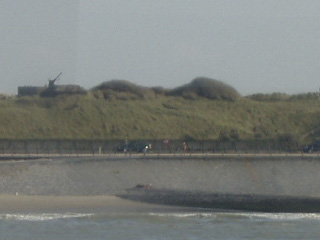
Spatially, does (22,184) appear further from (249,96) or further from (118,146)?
(249,96)

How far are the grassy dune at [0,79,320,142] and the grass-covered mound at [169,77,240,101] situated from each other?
0.30 feet

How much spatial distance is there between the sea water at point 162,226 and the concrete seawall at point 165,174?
18.7 ft

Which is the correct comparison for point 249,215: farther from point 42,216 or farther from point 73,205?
point 42,216

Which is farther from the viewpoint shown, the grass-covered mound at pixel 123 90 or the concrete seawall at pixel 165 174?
the grass-covered mound at pixel 123 90

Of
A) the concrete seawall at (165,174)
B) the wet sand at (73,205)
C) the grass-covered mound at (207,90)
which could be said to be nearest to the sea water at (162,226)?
the wet sand at (73,205)

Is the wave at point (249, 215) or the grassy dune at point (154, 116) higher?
the grassy dune at point (154, 116)

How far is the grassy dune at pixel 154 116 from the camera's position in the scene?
7069 centimetres

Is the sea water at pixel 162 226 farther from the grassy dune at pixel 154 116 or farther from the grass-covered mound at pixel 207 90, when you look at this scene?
the grass-covered mound at pixel 207 90

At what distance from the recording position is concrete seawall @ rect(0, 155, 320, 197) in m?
40.7

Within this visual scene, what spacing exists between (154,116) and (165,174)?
30954mm

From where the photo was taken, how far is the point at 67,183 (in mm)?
40906

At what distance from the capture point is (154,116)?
7438 cm

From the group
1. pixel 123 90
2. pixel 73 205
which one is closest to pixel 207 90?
pixel 123 90

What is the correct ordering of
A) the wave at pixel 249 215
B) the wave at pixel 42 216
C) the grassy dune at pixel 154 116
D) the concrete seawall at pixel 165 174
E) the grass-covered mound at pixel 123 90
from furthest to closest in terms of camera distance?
1. the grass-covered mound at pixel 123 90
2. the grassy dune at pixel 154 116
3. the concrete seawall at pixel 165 174
4. the wave at pixel 249 215
5. the wave at pixel 42 216
